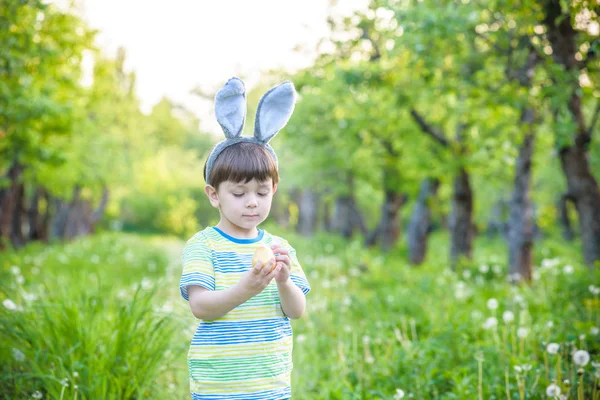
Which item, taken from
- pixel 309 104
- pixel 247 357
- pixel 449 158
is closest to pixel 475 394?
pixel 247 357

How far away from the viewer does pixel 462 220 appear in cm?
1201

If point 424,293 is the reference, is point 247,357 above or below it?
below

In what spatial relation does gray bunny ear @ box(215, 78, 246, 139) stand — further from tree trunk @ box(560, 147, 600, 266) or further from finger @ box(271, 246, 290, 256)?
tree trunk @ box(560, 147, 600, 266)

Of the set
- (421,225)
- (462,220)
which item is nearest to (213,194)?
(462,220)

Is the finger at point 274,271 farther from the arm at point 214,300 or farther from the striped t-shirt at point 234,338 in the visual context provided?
the striped t-shirt at point 234,338

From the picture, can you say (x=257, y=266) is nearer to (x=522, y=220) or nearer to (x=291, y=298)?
(x=291, y=298)

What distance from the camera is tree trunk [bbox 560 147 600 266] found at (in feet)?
22.1

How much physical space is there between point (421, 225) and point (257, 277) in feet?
41.8

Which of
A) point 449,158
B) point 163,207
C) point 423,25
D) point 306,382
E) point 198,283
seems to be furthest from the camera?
point 163,207

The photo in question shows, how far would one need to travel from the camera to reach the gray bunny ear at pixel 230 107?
7.93ft

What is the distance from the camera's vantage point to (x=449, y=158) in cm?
1062

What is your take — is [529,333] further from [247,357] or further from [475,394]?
[247,357]

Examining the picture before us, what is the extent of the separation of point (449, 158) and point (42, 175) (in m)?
12.2

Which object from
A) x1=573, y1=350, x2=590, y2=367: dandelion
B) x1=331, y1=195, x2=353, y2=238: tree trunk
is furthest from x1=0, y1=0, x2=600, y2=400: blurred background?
x1=331, y1=195, x2=353, y2=238: tree trunk
